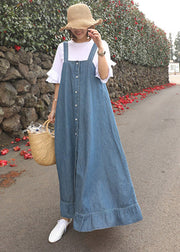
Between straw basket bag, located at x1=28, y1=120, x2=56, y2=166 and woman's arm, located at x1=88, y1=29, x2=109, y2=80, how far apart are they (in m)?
0.68

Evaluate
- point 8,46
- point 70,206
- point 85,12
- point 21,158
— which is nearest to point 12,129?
point 21,158

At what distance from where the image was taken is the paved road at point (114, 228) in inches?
84.7

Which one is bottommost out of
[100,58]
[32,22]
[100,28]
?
[100,58]

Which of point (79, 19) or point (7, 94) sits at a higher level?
point (79, 19)

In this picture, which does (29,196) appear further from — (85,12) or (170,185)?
(85,12)

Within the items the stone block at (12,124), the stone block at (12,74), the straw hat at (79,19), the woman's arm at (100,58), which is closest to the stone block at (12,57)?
the stone block at (12,74)

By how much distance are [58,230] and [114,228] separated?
1.77 feet

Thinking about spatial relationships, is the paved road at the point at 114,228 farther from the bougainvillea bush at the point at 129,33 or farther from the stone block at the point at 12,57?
the bougainvillea bush at the point at 129,33

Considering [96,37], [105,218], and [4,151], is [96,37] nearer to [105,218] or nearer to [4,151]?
[105,218]

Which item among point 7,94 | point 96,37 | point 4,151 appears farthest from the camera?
point 7,94

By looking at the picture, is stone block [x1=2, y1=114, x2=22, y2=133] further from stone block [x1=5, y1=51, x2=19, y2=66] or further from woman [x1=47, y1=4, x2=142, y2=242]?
woman [x1=47, y1=4, x2=142, y2=242]

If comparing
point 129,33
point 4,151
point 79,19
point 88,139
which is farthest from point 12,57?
point 129,33

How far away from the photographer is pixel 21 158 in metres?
4.25

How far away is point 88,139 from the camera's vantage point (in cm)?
200
